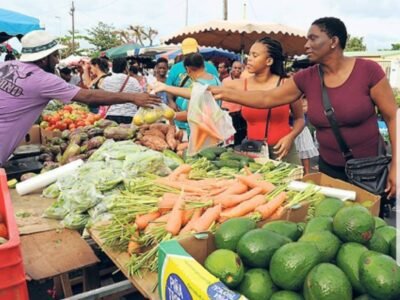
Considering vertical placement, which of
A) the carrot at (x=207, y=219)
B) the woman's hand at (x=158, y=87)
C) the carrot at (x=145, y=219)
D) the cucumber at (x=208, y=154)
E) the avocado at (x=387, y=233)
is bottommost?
the carrot at (x=145, y=219)

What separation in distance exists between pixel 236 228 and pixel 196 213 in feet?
1.24

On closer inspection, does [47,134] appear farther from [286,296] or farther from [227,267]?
[286,296]

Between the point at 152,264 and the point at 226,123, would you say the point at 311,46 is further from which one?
the point at 152,264

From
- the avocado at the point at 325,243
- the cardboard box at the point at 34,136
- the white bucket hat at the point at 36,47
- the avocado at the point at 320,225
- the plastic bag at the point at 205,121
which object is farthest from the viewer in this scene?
the cardboard box at the point at 34,136

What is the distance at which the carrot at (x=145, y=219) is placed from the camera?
5.97ft

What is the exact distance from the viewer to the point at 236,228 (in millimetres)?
1500

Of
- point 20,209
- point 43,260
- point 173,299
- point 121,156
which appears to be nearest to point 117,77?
point 121,156

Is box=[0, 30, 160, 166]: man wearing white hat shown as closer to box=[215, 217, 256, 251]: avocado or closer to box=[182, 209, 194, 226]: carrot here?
box=[182, 209, 194, 226]: carrot

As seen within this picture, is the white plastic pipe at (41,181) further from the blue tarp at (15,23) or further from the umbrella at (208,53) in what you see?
the umbrella at (208,53)

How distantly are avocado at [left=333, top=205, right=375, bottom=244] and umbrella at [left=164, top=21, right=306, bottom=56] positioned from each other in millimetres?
6209

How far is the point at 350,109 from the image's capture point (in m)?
2.44

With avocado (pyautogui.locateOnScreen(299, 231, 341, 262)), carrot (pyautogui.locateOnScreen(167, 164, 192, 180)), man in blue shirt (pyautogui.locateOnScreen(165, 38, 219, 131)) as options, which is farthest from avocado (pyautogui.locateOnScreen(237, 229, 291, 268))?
man in blue shirt (pyautogui.locateOnScreen(165, 38, 219, 131))

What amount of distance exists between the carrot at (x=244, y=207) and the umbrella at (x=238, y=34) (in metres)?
5.80

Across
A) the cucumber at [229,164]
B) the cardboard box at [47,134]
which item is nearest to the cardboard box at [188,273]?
the cucumber at [229,164]
